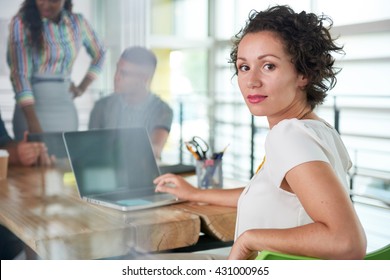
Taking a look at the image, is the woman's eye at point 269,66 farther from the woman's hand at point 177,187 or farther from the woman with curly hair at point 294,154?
the woman's hand at point 177,187

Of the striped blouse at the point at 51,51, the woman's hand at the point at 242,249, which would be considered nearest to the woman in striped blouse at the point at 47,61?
the striped blouse at the point at 51,51

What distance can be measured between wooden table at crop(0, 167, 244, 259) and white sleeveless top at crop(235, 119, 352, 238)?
0.16 meters

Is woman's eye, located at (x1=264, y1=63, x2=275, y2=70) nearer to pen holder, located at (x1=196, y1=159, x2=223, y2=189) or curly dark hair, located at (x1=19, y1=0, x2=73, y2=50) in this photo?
pen holder, located at (x1=196, y1=159, x2=223, y2=189)

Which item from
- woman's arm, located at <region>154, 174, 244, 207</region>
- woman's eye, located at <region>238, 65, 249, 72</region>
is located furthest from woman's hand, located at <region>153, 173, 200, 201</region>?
woman's eye, located at <region>238, 65, 249, 72</region>

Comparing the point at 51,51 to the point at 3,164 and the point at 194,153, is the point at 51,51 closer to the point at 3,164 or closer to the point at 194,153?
the point at 3,164

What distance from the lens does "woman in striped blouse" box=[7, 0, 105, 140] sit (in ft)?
4.01

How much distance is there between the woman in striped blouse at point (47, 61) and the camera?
1.22 meters

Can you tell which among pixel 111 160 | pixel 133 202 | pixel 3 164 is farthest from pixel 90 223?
pixel 3 164

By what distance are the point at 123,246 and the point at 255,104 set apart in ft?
1.22

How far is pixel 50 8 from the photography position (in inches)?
48.8

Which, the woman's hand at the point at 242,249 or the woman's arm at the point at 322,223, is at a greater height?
the woman's arm at the point at 322,223

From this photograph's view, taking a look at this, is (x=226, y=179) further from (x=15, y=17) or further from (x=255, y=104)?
(x=15, y=17)

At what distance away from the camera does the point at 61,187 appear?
4.15 ft

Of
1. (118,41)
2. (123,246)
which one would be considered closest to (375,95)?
(118,41)
